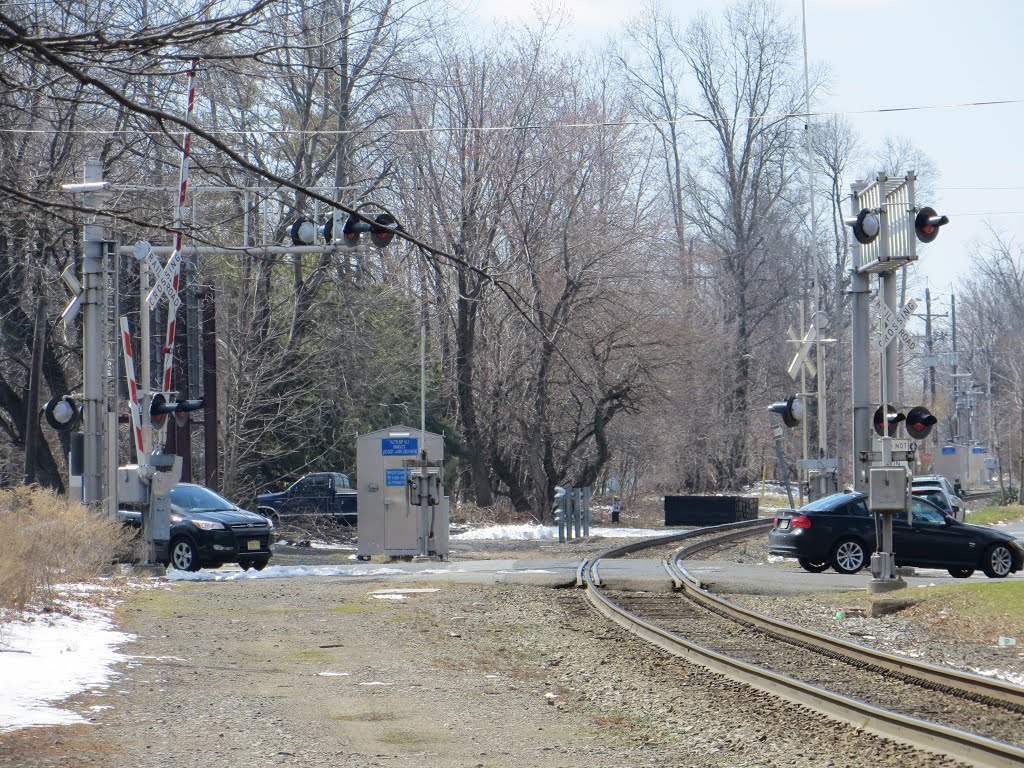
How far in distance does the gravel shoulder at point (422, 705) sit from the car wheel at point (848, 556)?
879 cm

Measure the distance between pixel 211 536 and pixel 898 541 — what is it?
461 inches

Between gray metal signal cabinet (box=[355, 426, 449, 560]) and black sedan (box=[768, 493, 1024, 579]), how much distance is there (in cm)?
692

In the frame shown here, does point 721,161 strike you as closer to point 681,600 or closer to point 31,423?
point 31,423

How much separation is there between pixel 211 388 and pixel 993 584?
19495 millimetres

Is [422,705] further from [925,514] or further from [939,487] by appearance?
[939,487]

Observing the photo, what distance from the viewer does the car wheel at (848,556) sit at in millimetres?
22812

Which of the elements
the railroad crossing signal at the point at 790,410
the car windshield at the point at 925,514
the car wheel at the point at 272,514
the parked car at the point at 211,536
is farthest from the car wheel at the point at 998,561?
the car wheel at the point at 272,514

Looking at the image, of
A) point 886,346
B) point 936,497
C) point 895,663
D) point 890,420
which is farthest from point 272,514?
point 895,663

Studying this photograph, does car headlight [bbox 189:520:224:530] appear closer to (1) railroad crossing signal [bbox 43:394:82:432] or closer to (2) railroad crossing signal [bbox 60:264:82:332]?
(1) railroad crossing signal [bbox 43:394:82:432]

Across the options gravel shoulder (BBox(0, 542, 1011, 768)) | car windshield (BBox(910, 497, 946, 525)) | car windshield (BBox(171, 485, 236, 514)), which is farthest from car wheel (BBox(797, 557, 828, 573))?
car windshield (BBox(171, 485, 236, 514))

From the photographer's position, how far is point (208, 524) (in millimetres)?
23234

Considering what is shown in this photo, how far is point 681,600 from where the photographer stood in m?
17.3

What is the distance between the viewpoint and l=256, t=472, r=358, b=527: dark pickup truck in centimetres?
3481

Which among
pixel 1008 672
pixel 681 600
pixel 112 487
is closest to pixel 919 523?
pixel 681 600
